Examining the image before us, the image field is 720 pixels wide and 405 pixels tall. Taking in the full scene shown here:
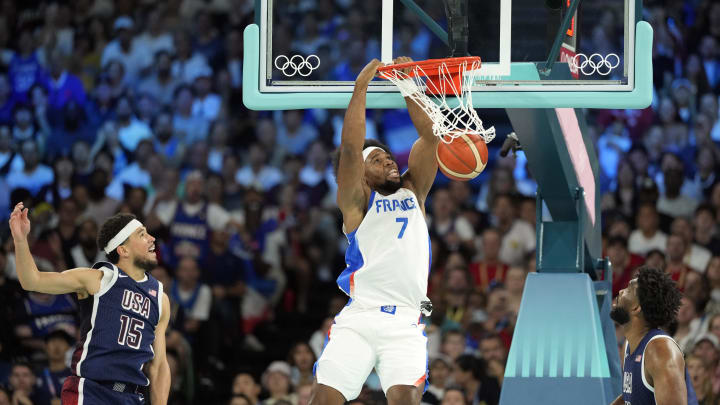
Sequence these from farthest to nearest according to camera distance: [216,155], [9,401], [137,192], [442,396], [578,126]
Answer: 1. [216,155]
2. [137,192]
3. [9,401]
4. [442,396]
5. [578,126]

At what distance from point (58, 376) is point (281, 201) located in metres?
2.97

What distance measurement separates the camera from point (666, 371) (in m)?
5.64

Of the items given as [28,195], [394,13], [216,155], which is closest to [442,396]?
[394,13]

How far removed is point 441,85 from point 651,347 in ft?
5.73

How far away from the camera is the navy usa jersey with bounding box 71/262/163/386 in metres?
6.21

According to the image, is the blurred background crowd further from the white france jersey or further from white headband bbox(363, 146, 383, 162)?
the white france jersey

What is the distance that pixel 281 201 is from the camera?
37.9ft

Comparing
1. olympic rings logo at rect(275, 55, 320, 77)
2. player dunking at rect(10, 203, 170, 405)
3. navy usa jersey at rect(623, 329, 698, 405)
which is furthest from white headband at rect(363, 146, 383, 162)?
navy usa jersey at rect(623, 329, 698, 405)

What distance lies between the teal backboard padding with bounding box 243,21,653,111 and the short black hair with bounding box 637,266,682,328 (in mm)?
1045

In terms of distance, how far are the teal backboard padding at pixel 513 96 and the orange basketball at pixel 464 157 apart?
196mm

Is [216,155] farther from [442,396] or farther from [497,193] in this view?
[442,396]

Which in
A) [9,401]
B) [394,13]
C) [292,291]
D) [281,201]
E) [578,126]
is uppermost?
[394,13]

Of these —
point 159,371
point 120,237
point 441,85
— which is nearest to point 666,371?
point 441,85

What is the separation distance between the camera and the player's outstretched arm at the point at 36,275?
6008 mm
